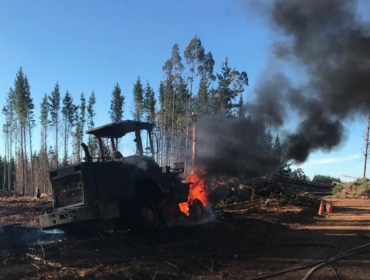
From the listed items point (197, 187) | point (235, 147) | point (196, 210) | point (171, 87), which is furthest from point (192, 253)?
point (171, 87)

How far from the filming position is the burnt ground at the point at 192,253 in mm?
7125

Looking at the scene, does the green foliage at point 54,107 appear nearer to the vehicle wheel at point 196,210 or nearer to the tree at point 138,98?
the tree at point 138,98

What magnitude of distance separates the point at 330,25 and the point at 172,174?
7.65m

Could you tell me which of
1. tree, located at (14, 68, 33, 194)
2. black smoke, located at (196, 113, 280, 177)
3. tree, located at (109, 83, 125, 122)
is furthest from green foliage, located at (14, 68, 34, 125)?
black smoke, located at (196, 113, 280, 177)

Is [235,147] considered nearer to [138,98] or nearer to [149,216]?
[149,216]

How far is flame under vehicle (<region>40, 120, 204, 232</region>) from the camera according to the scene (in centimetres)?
1015

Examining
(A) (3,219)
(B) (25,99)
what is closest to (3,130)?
(B) (25,99)

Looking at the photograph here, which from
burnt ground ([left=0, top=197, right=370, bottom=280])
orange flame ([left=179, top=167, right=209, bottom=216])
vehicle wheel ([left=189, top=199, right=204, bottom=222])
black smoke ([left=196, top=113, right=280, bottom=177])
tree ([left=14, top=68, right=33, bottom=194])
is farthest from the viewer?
tree ([left=14, top=68, right=33, bottom=194])

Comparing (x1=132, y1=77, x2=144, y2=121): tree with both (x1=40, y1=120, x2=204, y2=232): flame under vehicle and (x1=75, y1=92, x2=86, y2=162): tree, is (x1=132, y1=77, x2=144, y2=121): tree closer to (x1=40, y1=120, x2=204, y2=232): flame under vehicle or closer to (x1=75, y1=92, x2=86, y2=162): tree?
(x1=75, y1=92, x2=86, y2=162): tree

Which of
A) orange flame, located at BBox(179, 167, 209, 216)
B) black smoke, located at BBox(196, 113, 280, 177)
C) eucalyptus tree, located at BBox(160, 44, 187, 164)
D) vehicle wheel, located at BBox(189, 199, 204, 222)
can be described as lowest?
vehicle wheel, located at BBox(189, 199, 204, 222)

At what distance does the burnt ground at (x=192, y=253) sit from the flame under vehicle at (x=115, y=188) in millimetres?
527

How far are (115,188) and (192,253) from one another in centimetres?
324

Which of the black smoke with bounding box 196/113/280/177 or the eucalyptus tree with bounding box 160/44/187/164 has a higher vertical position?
the eucalyptus tree with bounding box 160/44/187/164

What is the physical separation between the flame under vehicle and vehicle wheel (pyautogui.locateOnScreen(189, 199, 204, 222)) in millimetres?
1270
